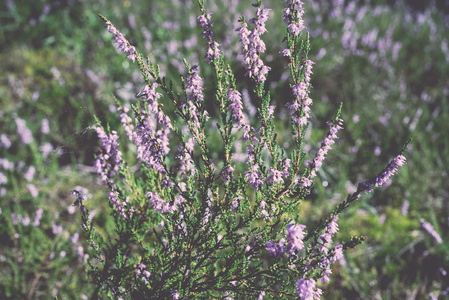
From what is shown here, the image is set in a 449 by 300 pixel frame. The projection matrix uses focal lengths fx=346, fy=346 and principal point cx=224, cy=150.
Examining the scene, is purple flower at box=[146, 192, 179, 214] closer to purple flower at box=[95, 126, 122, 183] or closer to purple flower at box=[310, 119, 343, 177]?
purple flower at box=[95, 126, 122, 183]

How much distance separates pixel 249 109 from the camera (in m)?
3.60

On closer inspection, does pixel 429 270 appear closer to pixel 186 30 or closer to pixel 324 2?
pixel 186 30

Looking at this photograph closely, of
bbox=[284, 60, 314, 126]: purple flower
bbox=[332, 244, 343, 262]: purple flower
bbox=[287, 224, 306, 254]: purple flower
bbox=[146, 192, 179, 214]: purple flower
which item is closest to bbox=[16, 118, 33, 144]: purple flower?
bbox=[146, 192, 179, 214]: purple flower

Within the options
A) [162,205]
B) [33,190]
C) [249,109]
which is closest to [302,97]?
[162,205]

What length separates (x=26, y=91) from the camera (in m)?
4.65

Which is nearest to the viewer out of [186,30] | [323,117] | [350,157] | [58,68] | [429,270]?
[429,270]

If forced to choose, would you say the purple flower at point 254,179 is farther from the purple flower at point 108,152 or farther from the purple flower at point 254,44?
the purple flower at point 108,152

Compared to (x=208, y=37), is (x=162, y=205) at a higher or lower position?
lower

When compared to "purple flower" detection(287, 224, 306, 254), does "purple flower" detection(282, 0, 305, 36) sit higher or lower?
higher

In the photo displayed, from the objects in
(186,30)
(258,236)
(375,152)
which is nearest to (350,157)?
(375,152)

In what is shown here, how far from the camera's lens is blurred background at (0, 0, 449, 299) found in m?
2.89

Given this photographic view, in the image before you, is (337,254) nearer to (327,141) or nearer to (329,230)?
(329,230)

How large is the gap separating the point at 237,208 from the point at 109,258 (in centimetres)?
84

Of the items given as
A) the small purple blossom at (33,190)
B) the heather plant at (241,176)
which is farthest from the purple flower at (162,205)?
the small purple blossom at (33,190)
